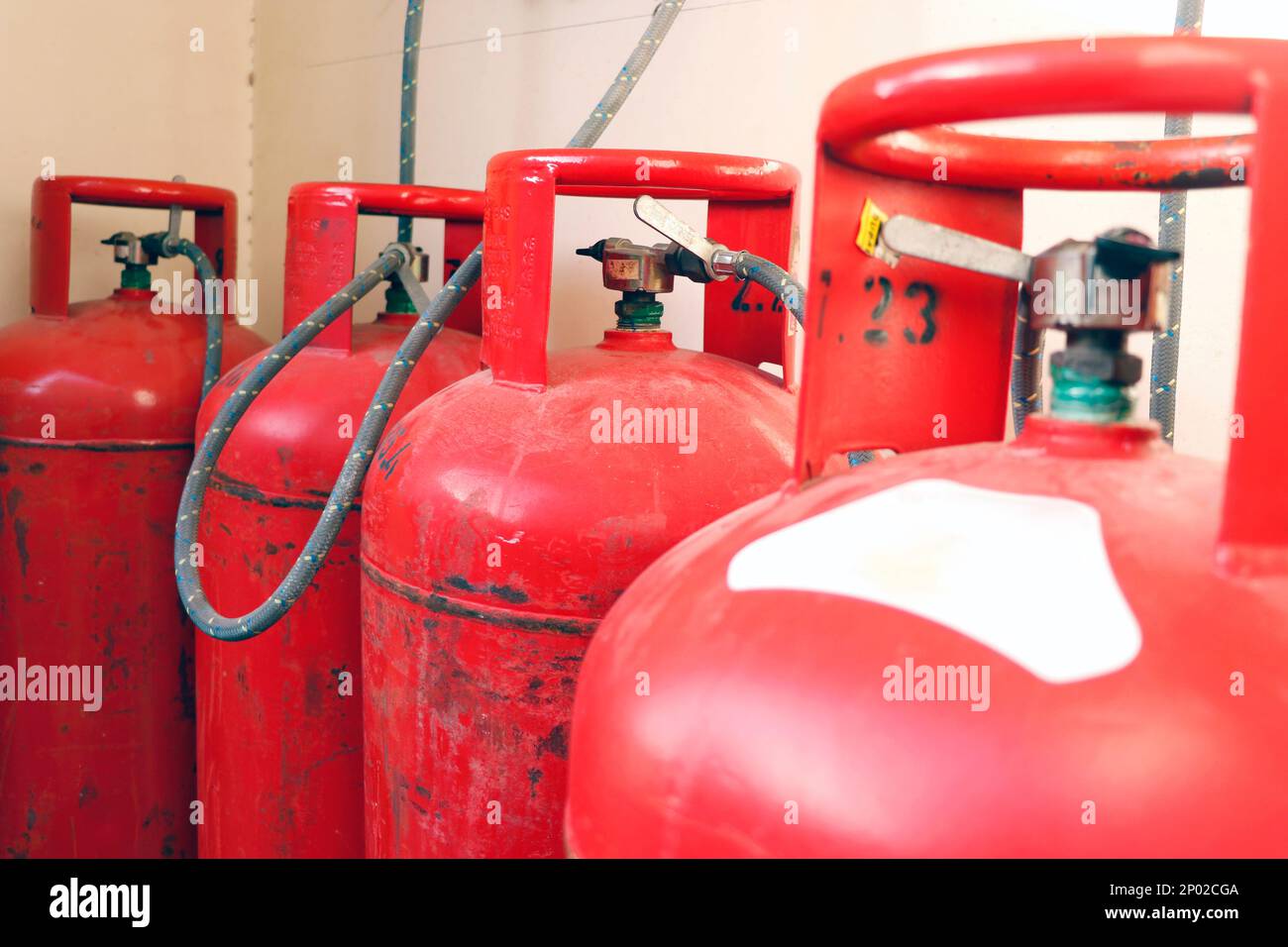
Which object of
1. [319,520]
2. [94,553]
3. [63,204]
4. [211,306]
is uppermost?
[63,204]

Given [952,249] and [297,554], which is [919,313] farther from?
[297,554]

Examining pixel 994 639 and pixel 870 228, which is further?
pixel 870 228

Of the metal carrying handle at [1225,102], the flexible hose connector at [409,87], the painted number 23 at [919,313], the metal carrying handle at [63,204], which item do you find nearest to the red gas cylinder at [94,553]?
the metal carrying handle at [63,204]

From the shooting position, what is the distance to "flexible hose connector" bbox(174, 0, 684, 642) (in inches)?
39.8

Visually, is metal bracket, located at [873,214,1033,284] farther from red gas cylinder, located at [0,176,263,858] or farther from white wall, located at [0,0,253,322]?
white wall, located at [0,0,253,322]

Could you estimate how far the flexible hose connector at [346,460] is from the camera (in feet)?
3.32

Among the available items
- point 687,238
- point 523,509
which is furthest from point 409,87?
point 523,509

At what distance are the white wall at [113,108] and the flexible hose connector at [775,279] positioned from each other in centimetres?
126

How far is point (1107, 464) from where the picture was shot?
1.67ft

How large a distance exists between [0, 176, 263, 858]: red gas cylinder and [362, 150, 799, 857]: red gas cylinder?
1.91 feet

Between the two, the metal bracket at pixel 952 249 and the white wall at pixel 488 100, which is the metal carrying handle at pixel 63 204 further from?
the metal bracket at pixel 952 249

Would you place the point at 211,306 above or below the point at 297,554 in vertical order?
above

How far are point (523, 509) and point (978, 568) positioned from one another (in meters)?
0.46

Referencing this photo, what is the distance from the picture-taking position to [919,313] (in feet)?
2.08
